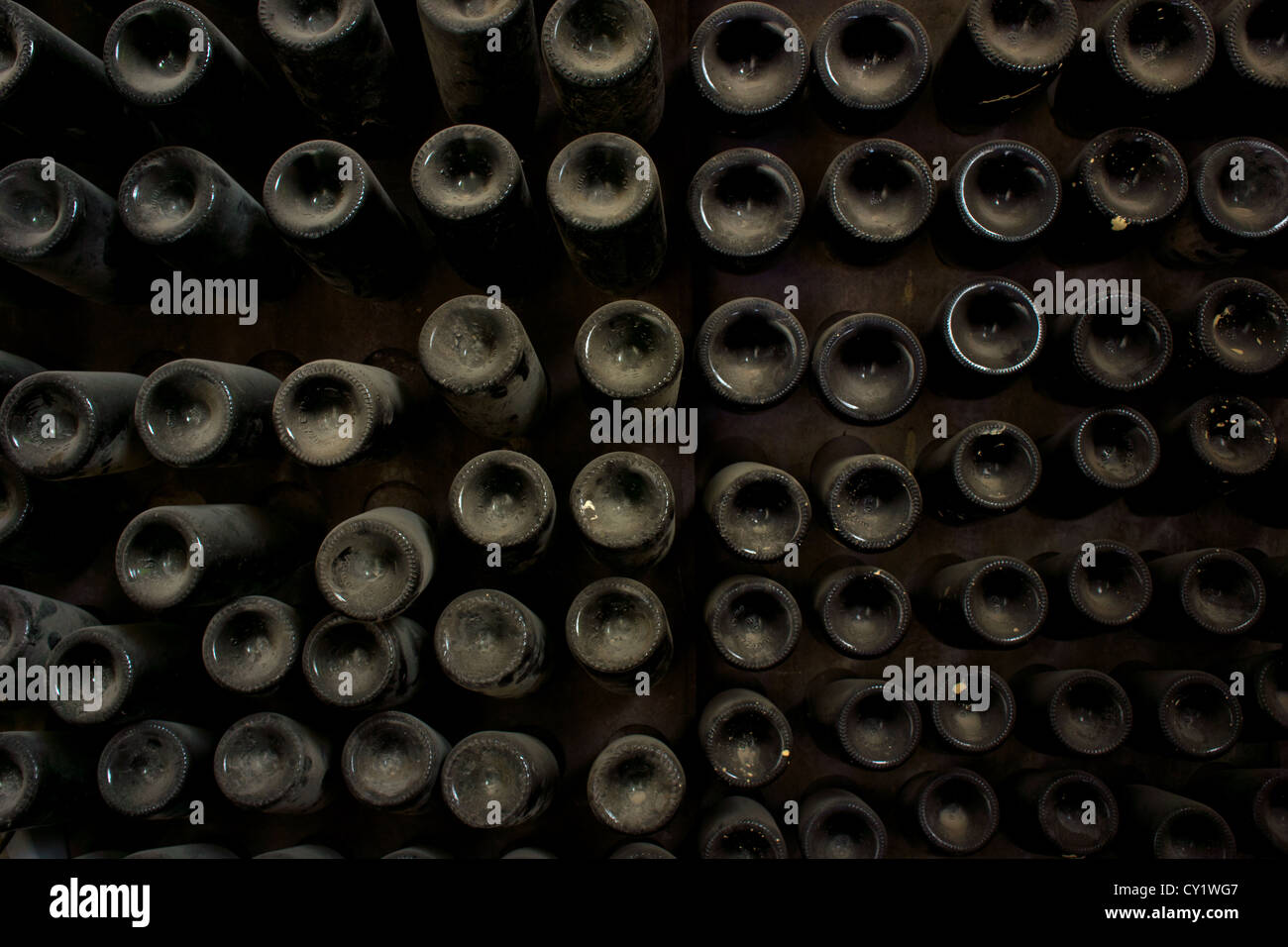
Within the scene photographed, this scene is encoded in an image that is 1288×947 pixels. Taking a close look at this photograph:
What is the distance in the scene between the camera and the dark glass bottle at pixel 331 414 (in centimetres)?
113

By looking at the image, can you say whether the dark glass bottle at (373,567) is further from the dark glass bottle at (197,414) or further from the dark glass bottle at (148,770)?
the dark glass bottle at (148,770)

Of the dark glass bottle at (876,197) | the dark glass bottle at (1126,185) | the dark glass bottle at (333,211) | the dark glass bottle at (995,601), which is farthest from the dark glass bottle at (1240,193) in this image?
the dark glass bottle at (333,211)

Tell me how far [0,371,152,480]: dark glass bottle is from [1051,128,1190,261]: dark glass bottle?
5.60ft

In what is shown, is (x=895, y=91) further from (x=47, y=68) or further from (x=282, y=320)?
(x=47, y=68)

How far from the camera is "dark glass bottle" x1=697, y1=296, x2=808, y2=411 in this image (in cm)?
118

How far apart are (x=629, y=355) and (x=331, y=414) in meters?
0.50

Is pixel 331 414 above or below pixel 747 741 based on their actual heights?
above

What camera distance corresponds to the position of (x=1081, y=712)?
130 centimetres

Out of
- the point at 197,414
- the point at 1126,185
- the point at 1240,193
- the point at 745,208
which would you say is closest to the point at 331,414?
the point at 197,414

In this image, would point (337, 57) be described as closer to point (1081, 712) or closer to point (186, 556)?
point (186, 556)

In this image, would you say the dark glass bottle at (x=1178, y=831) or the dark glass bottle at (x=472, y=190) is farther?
the dark glass bottle at (x=1178, y=831)

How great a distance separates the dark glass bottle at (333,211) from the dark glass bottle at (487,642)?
0.61 meters

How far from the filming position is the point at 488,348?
118cm
